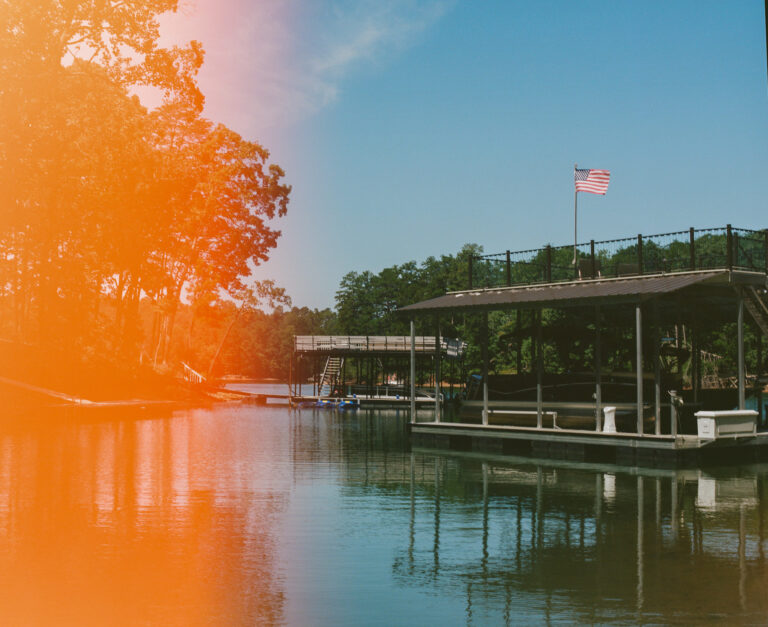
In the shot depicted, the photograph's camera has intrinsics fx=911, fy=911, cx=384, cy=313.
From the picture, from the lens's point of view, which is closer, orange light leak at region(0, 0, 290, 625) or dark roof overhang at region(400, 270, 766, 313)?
orange light leak at region(0, 0, 290, 625)


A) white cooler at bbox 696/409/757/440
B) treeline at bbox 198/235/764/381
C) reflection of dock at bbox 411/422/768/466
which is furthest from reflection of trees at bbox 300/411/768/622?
treeline at bbox 198/235/764/381

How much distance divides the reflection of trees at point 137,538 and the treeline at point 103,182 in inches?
777

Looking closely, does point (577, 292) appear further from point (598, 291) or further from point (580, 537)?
point (580, 537)

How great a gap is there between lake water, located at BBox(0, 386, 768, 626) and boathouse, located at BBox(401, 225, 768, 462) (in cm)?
140

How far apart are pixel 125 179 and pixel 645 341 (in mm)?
28484

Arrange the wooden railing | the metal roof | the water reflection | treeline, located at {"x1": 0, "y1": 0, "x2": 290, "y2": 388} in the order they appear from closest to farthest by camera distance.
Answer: the water reflection, the metal roof, treeline, located at {"x1": 0, "y1": 0, "x2": 290, "y2": 388}, the wooden railing

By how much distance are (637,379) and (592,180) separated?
31.1ft

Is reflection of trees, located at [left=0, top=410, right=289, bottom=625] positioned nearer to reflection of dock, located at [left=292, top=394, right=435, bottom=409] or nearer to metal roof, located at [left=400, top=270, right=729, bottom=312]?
metal roof, located at [left=400, top=270, right=729, bottom=312]

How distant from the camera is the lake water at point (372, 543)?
8969 millimetres

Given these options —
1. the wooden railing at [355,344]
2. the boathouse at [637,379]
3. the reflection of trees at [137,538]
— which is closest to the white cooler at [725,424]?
the boathouse at [637,379]

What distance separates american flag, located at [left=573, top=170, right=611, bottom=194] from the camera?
31.2 m

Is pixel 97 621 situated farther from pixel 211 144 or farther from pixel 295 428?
pixel 211 144

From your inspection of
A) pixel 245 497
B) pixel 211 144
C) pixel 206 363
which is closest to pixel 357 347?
pixel 211 144

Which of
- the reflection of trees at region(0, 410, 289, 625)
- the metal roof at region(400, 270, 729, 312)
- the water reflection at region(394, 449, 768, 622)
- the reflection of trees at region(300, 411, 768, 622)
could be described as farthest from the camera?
the metal roof at region(400, 270, 729, 312)
